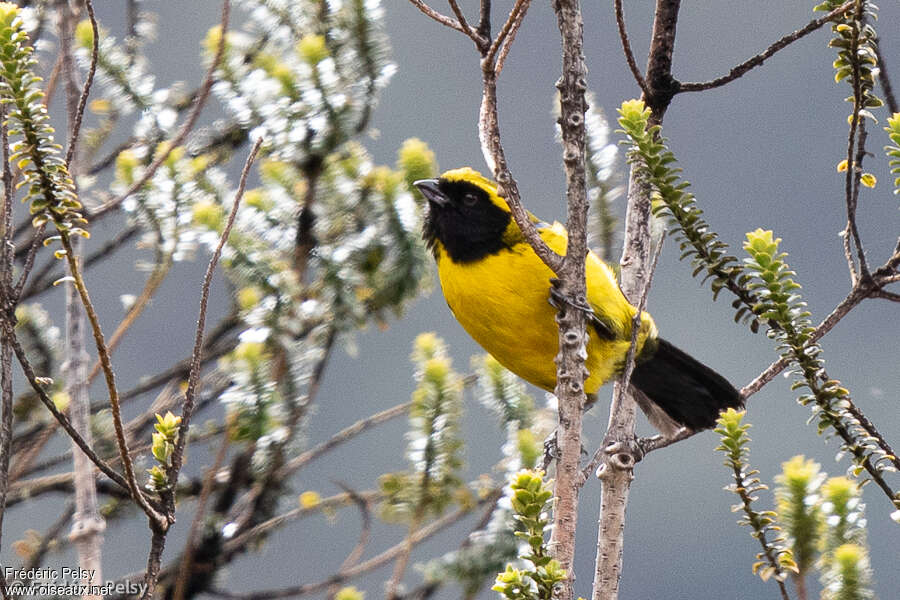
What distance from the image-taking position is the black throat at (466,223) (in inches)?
115

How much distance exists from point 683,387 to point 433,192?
101 centimetres

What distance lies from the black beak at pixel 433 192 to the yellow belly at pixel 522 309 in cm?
16

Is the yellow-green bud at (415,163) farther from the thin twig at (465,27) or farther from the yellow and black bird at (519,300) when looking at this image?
the thin twig at (465,27)

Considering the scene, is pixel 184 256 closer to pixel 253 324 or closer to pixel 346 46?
pixel 253 324

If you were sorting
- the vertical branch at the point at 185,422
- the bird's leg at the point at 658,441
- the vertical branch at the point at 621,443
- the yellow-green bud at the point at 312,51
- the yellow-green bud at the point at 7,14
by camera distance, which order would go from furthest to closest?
the yellow-green bud at the point at 312,51 → the bird's leg at the point at 658,441 → the vertical branch at the point at 621,443 → the vertical branch at the point at 185,422 → the yellow-green bud at the point at 7,14

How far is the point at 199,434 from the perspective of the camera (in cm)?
341

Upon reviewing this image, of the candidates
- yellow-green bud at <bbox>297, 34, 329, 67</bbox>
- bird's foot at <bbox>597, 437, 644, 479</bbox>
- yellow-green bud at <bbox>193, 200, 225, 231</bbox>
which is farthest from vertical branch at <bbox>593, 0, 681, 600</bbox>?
yellow-green bud at <bbox>193, 200, 225, 231</bbox>

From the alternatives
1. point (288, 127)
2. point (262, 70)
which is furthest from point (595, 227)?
point (262, 70)

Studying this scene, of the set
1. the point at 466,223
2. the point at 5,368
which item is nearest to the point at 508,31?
the point at 5,368

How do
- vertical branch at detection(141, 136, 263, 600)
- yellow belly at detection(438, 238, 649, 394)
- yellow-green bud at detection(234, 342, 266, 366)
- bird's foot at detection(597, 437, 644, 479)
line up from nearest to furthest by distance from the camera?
vertical branch at detection(141, 136, 263, 600) → bird's foot at detection(597, 437, 644, 479) → yellow belly at detection(438, 238, 649, 394) → yellow-green bud at detection(234, 342, 266, 366)

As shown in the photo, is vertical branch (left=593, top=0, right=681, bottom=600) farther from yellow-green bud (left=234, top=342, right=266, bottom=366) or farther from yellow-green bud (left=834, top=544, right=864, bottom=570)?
yellow-green bud (left=234, top=342, right=266, bottom=366)

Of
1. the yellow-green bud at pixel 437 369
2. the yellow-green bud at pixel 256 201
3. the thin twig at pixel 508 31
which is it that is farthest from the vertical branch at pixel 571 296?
the yellow-green bud at pixel 256 201

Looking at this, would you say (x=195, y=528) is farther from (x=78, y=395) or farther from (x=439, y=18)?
(x=439, y=18)

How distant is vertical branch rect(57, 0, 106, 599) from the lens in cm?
184
